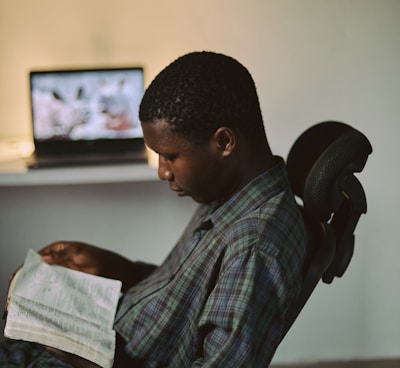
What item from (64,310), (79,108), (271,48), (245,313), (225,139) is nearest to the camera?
(245,313)

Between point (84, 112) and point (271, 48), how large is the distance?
2.21 ft

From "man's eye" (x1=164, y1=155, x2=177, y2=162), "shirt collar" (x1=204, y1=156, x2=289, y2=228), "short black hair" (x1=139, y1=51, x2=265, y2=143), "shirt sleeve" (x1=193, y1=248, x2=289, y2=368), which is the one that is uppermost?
"short black hair" (x1=139, y1=51, x2=265, y2=143)

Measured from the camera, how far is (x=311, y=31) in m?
2.20

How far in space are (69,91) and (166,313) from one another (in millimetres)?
1117

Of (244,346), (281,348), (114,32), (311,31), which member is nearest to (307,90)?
(311,31)

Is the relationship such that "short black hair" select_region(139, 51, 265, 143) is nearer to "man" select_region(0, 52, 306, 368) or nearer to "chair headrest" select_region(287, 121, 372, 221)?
"man" select_region(0, 52, 306, 368)

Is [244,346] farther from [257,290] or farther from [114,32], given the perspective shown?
[114,32]

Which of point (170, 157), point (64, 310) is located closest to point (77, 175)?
point (64, 310)

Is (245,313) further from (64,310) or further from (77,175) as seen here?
(77,175)

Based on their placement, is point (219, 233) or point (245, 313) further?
point (219, 233)

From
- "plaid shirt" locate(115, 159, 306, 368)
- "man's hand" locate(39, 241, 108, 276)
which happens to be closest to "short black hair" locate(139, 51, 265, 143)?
"plaid shirt" locate(115, 159, 306, 368)

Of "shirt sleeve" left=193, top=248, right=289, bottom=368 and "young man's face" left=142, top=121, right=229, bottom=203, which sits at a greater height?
"young man's face" left=142, top=121, right=229, bottom=203

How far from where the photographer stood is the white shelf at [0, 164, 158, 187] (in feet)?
5.96

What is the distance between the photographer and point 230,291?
1.01 m
